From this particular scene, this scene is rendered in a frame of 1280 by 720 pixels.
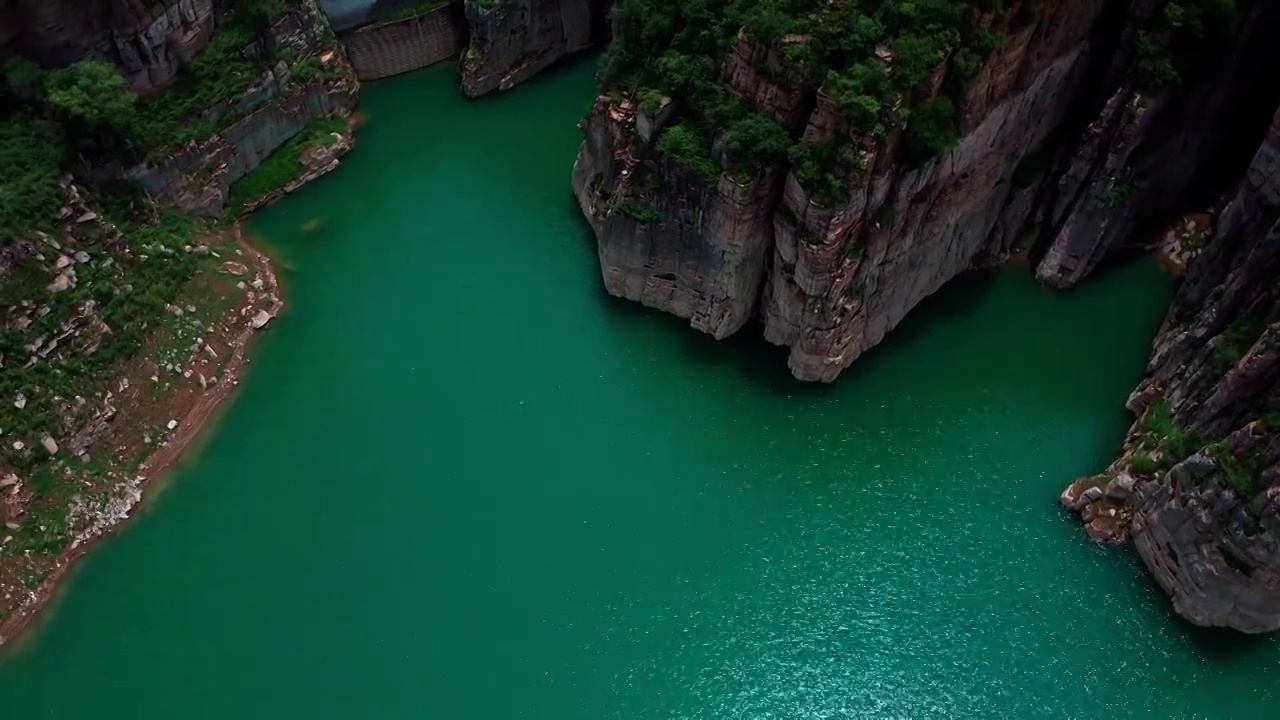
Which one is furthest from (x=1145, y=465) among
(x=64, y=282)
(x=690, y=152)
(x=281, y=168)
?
(x=64, y=282)

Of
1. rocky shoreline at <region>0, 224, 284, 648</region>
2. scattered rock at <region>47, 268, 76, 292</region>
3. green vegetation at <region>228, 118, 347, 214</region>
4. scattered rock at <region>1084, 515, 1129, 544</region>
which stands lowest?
rocky shoreline at <region>0, 224, 284, 648</region>

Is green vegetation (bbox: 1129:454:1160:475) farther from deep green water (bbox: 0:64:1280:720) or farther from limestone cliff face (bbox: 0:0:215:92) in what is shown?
limestone cliff face (bbox: 0:0:215:92)

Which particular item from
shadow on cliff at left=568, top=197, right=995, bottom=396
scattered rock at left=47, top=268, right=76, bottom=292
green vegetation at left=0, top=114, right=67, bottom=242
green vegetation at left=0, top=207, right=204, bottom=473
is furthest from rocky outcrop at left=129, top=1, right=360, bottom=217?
shadow on cliff at left=568, top=197, right=995, bottom=396

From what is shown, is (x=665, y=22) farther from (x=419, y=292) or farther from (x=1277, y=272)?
(x=1277, y=272)

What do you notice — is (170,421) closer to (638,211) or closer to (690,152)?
(638,211)

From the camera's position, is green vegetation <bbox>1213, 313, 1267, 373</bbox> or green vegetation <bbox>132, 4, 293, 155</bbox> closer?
green vegetation <bbox>1213, 313, 1267, 373</bbox>
